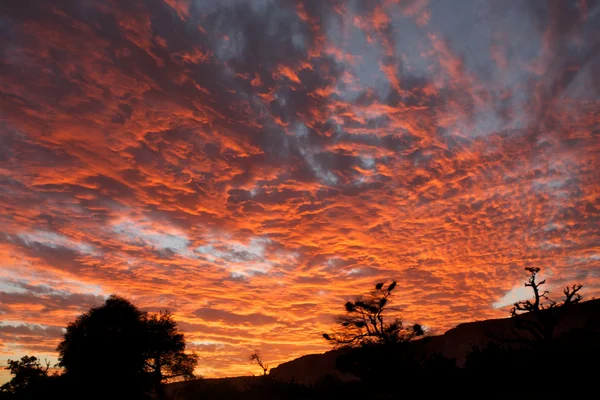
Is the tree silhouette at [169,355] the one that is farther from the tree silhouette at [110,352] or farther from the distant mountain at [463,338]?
the distant mountain at [463,338]

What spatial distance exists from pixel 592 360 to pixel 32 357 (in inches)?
2723

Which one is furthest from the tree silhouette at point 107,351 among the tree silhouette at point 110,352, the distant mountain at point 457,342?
the distant mountain at point 457,342

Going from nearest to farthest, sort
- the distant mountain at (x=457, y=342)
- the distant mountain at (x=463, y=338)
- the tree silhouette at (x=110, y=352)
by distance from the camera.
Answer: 1. the tree silhouette at (x=110, y=352)
2. the distant mountain at (x=457, y=342)
3. the distant mountain at (x=463, y=338)

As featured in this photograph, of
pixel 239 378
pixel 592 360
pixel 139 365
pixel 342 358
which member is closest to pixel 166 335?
pixel 139 365

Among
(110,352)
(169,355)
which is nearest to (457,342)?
(169,355)

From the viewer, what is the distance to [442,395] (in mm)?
13047

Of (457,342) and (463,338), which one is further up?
(463,338)

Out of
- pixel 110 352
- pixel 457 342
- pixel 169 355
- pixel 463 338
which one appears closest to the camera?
pixel 110 352

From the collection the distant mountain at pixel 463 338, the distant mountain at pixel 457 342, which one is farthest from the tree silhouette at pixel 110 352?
the distant mountain at pixel 463 338

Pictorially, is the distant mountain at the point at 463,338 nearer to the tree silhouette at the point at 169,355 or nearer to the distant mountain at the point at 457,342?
the distant mountain at the point at 457,342

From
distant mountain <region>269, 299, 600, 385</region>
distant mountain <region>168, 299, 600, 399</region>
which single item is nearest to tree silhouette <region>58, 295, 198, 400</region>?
distant mountain <region>168, 299, 600, 399</region>

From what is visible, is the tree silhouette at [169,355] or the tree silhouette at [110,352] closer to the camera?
the tree silhouette at [110,352]

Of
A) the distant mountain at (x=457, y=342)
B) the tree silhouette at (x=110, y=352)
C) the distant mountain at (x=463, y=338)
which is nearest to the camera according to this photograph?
the tree silhouette at (x=110, y=352)

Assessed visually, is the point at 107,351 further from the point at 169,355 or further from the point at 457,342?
the point at 457,342
